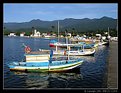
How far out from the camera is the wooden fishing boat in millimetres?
8516

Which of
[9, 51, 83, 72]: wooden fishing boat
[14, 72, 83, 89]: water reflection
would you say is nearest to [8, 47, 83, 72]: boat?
[9, 51, 83, 72]: wooden fishing boat

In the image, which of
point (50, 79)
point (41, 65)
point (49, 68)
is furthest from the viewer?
point (49, 68)

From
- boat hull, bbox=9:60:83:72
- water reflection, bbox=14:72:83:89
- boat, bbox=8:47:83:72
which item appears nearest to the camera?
water reflection, bbox=14:72:83:89

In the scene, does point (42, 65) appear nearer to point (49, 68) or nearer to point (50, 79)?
point (49, 68)

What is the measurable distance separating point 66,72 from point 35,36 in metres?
49.4

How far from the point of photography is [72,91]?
1925 mm

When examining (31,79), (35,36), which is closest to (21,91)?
(31,79)

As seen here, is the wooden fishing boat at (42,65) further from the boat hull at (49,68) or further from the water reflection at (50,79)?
the water reflection at (50,79)

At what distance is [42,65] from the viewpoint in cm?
880

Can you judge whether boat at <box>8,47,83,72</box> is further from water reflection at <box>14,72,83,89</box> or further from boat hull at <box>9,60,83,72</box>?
water reflection at <box>14,72,83,89</box>

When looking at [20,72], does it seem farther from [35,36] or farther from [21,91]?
[35,36]

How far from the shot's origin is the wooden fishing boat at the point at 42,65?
852 centimetres

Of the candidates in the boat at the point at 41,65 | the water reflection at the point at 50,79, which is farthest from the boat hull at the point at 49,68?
the water reflection at the point at 50,79

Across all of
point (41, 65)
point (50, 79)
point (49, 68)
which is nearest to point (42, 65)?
point (41, 65)
